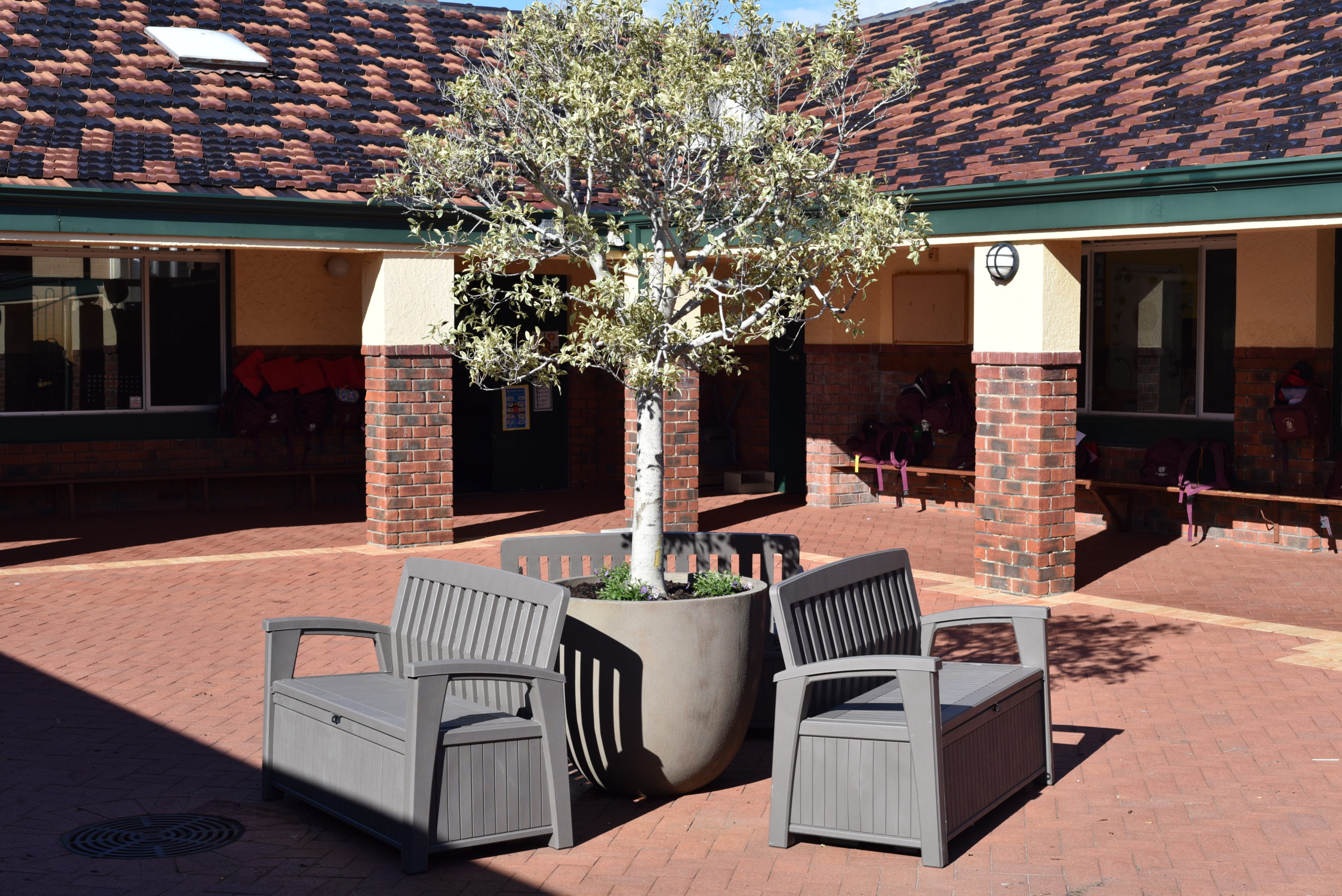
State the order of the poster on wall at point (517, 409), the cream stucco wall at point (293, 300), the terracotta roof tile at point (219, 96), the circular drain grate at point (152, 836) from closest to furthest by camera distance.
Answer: the circular drain grate at point (152, 836), the terracotta roof tile at point (219, 96), the cream stucco wall at point (293, 300), the poster on wall at point (517, 409)

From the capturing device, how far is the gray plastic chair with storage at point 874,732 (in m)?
4.93

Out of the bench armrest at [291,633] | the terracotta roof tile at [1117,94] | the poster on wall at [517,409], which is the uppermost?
the terracotta roof tile at [1117,94]

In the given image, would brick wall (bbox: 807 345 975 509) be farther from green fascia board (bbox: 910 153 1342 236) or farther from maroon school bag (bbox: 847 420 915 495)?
green fascia board (bbox: 910 153 1342 236)

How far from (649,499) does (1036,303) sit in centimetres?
496

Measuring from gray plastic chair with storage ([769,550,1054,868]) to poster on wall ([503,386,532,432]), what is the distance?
10.7 meters

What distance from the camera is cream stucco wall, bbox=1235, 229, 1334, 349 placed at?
12.0 metres

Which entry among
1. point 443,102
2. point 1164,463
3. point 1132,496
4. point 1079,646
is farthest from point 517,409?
point 1079,646

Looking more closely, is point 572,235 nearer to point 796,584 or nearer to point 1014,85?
point 796,584

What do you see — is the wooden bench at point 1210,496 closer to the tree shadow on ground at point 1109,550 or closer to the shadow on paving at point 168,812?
the tree shadow on ground at point 1109,550

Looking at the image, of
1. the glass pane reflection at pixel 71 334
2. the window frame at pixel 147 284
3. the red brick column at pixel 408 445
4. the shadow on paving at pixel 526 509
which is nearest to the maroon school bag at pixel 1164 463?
the shadow on paving at pixel 526 509

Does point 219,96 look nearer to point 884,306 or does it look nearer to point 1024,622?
point 884,306

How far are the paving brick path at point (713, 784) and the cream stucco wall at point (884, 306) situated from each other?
4.55 m

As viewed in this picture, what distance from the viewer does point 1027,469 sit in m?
10.2

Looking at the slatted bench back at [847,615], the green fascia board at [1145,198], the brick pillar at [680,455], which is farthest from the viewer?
the brick pillar at [680,455]
